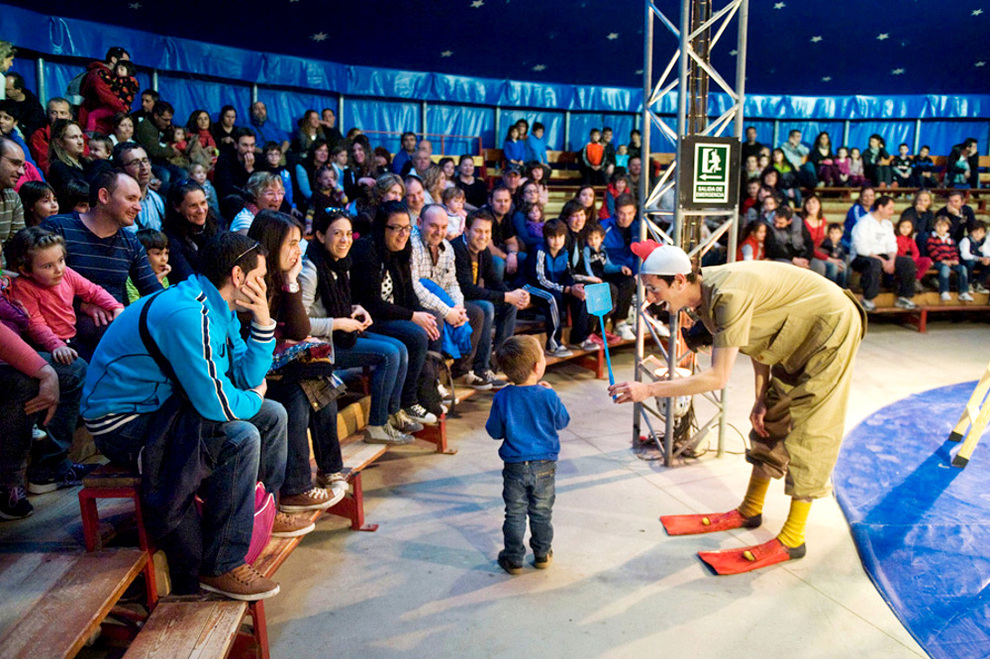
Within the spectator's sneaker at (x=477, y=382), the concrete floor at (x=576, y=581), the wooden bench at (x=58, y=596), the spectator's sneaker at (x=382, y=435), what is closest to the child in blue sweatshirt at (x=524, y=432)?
the concrete floor at (x=576, y=581)

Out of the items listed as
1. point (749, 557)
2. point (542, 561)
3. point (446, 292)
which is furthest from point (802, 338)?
point (446, 292)

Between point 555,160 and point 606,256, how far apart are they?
22.8 ft

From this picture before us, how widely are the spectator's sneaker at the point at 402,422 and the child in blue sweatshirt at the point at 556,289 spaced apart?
2.00 metres

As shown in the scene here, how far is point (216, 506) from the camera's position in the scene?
2.54 metres

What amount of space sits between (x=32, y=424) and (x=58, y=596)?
32.7 inches

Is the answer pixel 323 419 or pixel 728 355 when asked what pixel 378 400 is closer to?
pixel 323 419

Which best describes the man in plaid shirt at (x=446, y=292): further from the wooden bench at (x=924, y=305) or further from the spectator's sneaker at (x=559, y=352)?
the wooden bench at (x=924, y=305)

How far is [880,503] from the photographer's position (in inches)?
160

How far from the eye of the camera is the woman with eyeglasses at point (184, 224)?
427 centimetres

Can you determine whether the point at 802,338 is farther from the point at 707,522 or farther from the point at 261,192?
the point at 261,192

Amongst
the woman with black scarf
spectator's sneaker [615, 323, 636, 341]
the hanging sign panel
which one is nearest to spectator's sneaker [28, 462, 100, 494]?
the woman with black scarf

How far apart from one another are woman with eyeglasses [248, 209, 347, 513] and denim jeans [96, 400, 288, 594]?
510 mm

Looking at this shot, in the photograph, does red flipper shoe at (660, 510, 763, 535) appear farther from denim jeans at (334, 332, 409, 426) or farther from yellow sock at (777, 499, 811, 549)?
denim jeans at (334, 332, 409, 426)

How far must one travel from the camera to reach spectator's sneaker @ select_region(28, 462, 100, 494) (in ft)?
9.88
